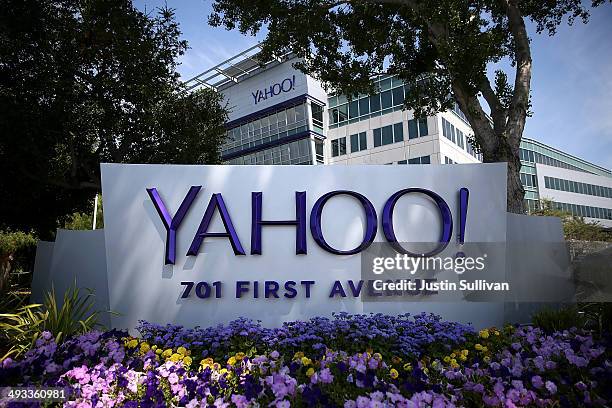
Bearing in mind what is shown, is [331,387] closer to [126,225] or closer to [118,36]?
[126,225]

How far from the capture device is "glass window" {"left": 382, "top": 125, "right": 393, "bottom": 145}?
36547 millimetres

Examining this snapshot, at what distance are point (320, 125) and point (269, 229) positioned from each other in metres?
33.8

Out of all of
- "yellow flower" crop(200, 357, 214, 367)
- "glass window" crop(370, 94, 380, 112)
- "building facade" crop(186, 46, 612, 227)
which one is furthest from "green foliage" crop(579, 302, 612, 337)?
"glass window" crop(370, 94, 380, 112)

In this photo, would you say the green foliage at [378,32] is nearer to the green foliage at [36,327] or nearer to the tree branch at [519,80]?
the tree branch at [519,80]

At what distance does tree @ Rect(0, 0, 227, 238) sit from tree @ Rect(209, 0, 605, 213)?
2613 mm

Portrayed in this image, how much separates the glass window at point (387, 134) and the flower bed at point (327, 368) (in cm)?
3235

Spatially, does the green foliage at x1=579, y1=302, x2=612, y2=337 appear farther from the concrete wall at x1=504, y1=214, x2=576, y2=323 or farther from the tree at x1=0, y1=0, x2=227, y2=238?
the tree at x1=0, y1=0, x2=227, y2=238

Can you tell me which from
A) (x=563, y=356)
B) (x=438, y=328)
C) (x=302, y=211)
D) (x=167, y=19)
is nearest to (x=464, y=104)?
(x=302, y=211)

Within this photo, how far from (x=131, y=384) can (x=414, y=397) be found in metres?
2.31

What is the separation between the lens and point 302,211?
21.5 feet

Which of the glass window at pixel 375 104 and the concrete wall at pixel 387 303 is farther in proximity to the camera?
the glass window at pixel 375 104

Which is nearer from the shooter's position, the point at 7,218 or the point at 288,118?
the point at 7,218

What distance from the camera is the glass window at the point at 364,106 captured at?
3841 cm

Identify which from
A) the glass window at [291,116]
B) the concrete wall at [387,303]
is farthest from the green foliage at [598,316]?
the glass window at [291,116]
